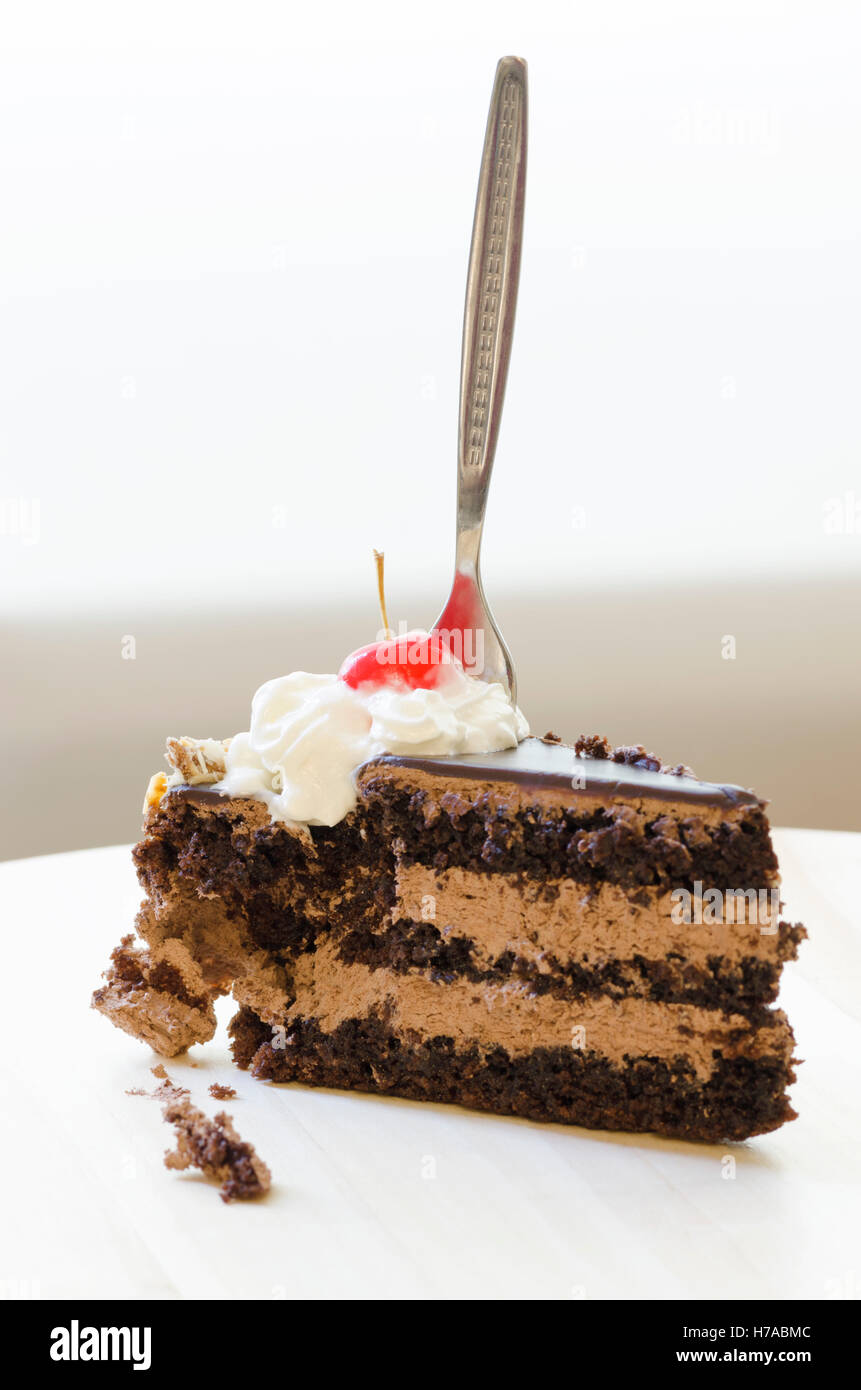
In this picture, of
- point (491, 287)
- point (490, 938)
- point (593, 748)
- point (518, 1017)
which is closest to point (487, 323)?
point (491, 287)

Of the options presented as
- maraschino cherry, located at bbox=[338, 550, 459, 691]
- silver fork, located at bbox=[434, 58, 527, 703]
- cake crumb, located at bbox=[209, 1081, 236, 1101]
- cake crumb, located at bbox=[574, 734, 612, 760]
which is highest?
silver fork, located at bbox=[434, 58, 527, 703]

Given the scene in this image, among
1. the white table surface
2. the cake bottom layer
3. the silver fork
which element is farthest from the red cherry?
the white table surface

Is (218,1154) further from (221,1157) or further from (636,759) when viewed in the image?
(636,759)

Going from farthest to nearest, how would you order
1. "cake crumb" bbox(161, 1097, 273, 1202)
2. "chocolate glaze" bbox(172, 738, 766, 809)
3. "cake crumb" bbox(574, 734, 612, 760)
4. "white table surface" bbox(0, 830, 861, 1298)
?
"cake crumb" bbox(574, 734, 612, 760) < "chocolate glaze" bbox(172, 738, 766, 809) < "cake crumb" bbox(161, 1097, 273, 1202) < "white table surface" bbox(0, 830, 861, 1298)

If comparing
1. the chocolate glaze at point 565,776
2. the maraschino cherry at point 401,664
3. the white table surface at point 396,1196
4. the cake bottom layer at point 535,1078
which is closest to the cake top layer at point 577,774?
the chocolate glaze at point 565,776

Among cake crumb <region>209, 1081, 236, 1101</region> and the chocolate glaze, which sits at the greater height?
the chocolate glaze

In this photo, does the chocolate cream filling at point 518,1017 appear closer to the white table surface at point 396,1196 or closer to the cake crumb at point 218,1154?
the white table surface at point 396,1196

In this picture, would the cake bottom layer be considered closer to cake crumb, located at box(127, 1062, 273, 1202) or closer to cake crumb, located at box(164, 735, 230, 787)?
cake crumb, located at box(127, 1062, 273, 1202)
